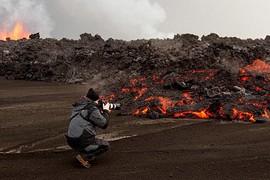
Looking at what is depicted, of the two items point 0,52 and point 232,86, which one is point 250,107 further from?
point 0,52

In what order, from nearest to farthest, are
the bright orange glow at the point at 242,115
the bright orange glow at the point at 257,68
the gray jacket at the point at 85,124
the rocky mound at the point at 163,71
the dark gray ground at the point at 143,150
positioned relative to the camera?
the dark gray ground at the point at 143,150, the gray jacket at the point at 85,124, the bright orange glow at the point at 242,115, the rocky mound at the point at 163,71, the bright orange glow at the point at 257,68

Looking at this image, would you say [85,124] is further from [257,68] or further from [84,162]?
[257,68]

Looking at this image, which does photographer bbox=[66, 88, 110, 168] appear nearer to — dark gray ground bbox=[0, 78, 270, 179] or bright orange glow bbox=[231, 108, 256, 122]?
dark gray ground bbox=[0, 78, 270, 179]

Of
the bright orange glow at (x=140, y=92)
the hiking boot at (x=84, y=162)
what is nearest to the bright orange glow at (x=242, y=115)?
the bright orange glow at (x=140, y=92)

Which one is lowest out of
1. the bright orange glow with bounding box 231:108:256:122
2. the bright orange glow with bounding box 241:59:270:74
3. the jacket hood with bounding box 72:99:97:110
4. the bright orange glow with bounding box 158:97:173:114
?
the bright orange glow with bounding box 231:108:256:122

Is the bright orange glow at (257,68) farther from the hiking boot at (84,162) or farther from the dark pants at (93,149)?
the hiking boot at (84,162)

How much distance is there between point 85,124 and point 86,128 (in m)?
0.07

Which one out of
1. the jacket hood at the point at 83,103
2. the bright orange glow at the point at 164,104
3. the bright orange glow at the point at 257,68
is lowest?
the bright orange glow at the point at 164,104

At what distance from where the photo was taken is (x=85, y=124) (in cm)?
602

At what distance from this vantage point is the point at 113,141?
775 centimetres

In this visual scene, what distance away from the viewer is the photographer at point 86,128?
6012mm

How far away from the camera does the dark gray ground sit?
19.0 ft

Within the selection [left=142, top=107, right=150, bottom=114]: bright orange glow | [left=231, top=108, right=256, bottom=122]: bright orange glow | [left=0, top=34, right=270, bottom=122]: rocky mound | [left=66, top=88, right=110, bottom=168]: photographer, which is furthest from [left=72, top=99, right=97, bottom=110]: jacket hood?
[left=231, top=108, right=256, bottom=122]: bright orange glow

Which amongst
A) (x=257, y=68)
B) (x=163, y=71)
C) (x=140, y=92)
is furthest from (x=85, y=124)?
(x=257, y=68)
